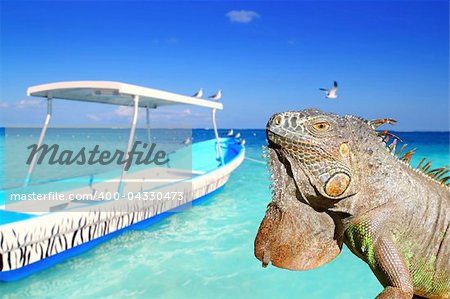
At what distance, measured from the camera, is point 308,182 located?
99 cm

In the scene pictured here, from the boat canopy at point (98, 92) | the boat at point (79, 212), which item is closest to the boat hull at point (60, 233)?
the boat at point (79, 212)

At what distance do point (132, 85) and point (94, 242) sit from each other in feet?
9.71

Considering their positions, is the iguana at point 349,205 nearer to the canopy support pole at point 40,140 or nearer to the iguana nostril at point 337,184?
the iguana nostril at point 337,184

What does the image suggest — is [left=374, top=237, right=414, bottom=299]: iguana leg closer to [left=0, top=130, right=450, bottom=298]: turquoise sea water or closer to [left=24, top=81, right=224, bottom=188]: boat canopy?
[left=0, top=130, right=450, bottom=298]: turquoise sea water

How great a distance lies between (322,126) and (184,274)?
5.60m

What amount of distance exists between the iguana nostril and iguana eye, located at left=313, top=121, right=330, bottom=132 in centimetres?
13

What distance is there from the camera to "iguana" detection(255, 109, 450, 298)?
0.98 meters

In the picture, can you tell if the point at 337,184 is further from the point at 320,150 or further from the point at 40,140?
the point at 40,140

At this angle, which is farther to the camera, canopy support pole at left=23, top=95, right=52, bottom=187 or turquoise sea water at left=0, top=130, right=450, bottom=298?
canopy support pole at left=23, top=95, right=52, bottom=187

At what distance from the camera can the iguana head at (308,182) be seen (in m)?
0.98

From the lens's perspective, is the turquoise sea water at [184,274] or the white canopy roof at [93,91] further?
the white canopy roof at [93,91]

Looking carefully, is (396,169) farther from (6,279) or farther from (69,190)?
(69,190)

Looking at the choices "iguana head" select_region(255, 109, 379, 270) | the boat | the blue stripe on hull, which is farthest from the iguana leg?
the blue stripe on hull

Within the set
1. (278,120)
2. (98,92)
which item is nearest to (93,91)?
(98,92)
